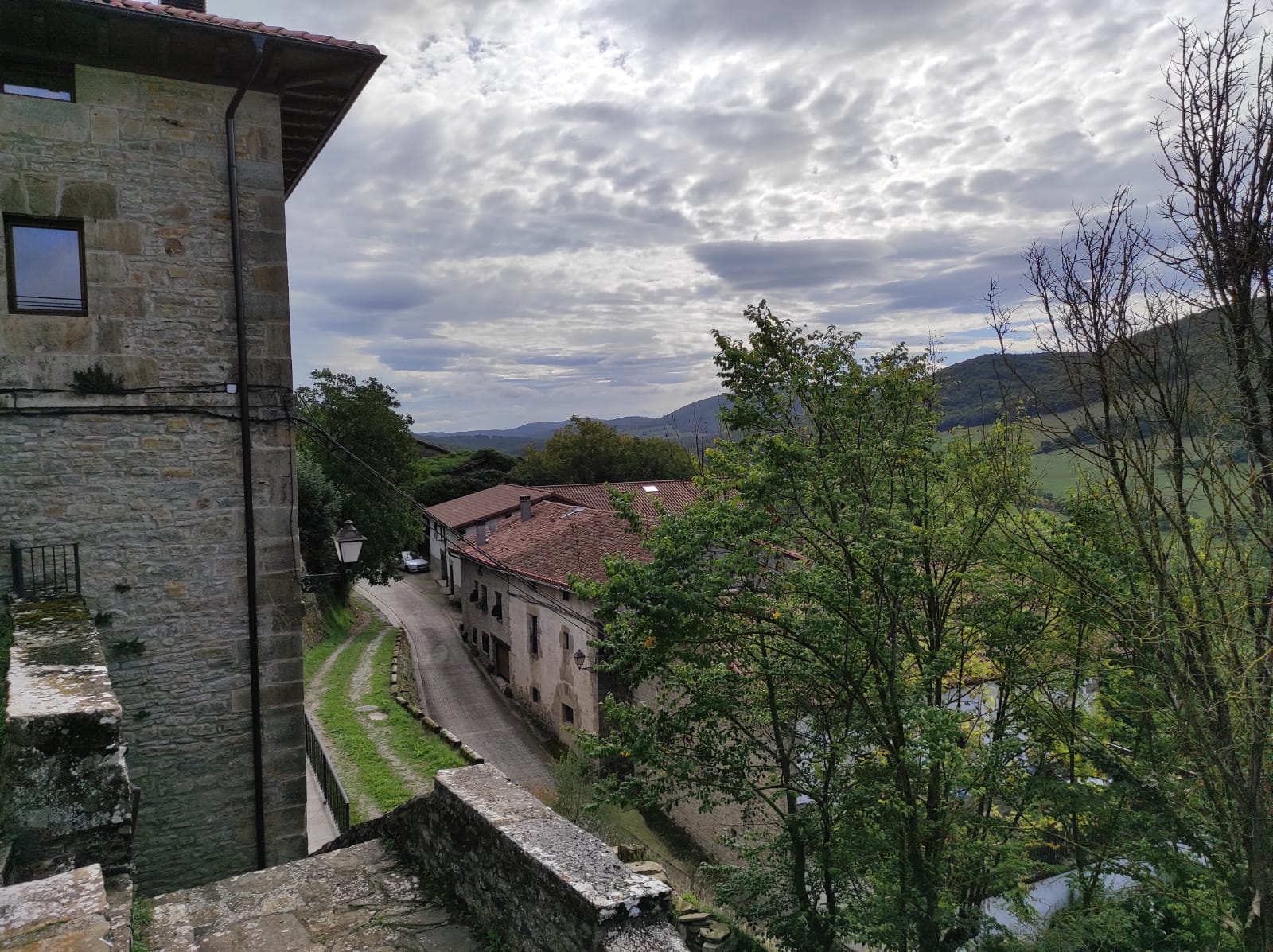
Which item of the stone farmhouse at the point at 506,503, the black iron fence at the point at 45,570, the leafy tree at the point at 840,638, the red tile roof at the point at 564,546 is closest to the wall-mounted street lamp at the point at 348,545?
the black iron fence at the point at 45,570

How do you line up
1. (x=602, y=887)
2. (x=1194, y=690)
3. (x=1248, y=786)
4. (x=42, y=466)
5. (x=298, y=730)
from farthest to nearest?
(x=298, y=730) < (x=42, y=466) < (x=1194, y=690) < (x=1248, y=786) < (x=602, y=887)

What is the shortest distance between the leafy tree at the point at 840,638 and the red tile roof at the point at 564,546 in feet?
30.1

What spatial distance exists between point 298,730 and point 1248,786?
7.45 meters

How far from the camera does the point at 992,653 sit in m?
9.16

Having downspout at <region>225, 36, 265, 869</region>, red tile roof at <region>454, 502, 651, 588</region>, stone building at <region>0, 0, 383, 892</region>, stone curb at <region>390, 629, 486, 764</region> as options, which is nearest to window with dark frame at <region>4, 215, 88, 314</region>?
stone building at <region>0, 0, 383, 892</region>

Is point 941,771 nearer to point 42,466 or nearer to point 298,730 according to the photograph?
point 298,730

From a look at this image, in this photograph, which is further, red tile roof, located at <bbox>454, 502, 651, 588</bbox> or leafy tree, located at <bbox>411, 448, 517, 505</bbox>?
leafy tree, located at <bbox>411, 448, 517, 505</bbox>

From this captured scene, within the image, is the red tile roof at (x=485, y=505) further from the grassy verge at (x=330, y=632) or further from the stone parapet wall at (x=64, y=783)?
the stone parapet wall at (x=64, y=783)

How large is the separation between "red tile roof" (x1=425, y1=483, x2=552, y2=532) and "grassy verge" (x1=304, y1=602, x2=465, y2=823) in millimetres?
9626

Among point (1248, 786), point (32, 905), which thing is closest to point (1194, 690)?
point (1248, 786)

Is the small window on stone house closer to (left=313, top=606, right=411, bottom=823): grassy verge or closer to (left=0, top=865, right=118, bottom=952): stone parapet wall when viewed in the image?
(left=0, top=865, right=118, bottom=952): stone parapet wall

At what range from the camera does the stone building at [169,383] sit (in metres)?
6.20

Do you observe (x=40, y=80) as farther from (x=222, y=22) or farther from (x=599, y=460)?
(x=599, y=460)

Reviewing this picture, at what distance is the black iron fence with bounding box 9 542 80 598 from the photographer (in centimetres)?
616
